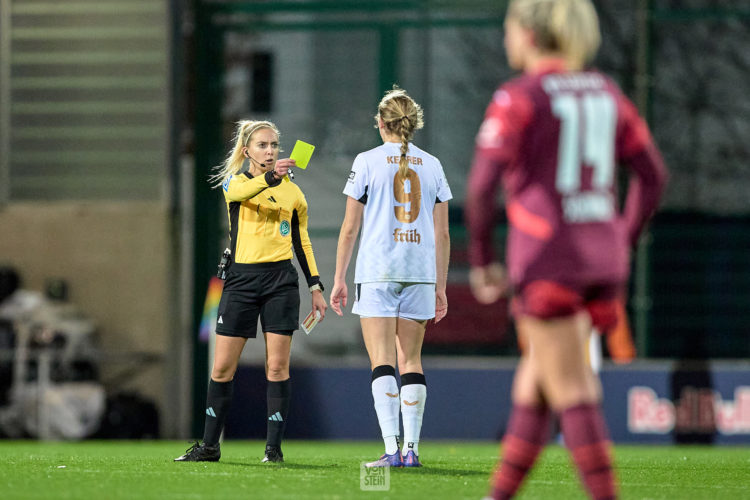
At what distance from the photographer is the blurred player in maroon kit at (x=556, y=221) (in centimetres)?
433

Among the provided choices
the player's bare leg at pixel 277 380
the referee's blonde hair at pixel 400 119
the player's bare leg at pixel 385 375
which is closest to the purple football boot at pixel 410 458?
the player's bare leg at pixel 385 375

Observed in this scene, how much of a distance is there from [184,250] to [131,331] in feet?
3.43

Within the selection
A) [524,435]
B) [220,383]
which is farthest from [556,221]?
[220,383]

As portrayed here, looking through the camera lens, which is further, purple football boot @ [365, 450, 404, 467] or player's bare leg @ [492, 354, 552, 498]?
purple football boot @ [365, 450, 404, 467]

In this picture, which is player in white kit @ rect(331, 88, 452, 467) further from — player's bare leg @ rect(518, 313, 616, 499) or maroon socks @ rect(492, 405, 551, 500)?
player's bare leg @ rect(518, 313, 616, 499)

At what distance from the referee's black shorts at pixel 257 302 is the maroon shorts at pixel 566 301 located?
3152 mm

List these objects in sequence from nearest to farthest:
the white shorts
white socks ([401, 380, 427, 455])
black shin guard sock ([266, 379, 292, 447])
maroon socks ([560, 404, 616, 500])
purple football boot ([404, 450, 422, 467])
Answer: maroon socks ([560, 404, 616, 500]) < the white shorts < white socks ([401, 380, 427, 455]) < purple football boot ([404, 450, 422, 467]) < black shin guard sock ([266, 379, 292, 447])

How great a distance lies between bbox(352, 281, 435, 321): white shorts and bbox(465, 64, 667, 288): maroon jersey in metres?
2.62

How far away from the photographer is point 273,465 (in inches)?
300

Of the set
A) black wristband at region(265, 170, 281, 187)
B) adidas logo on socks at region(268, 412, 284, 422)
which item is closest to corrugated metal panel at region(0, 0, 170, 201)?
adidas logo on socks at region(268, 412, 284, 422)

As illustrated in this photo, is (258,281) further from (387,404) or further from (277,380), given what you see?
(387,404)

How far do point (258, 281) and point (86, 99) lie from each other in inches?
323

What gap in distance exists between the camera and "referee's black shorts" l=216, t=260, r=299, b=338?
24.5 ft

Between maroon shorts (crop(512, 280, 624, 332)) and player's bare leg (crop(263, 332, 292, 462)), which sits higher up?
maroon shorts (crop(512, 280, 624, 332))
